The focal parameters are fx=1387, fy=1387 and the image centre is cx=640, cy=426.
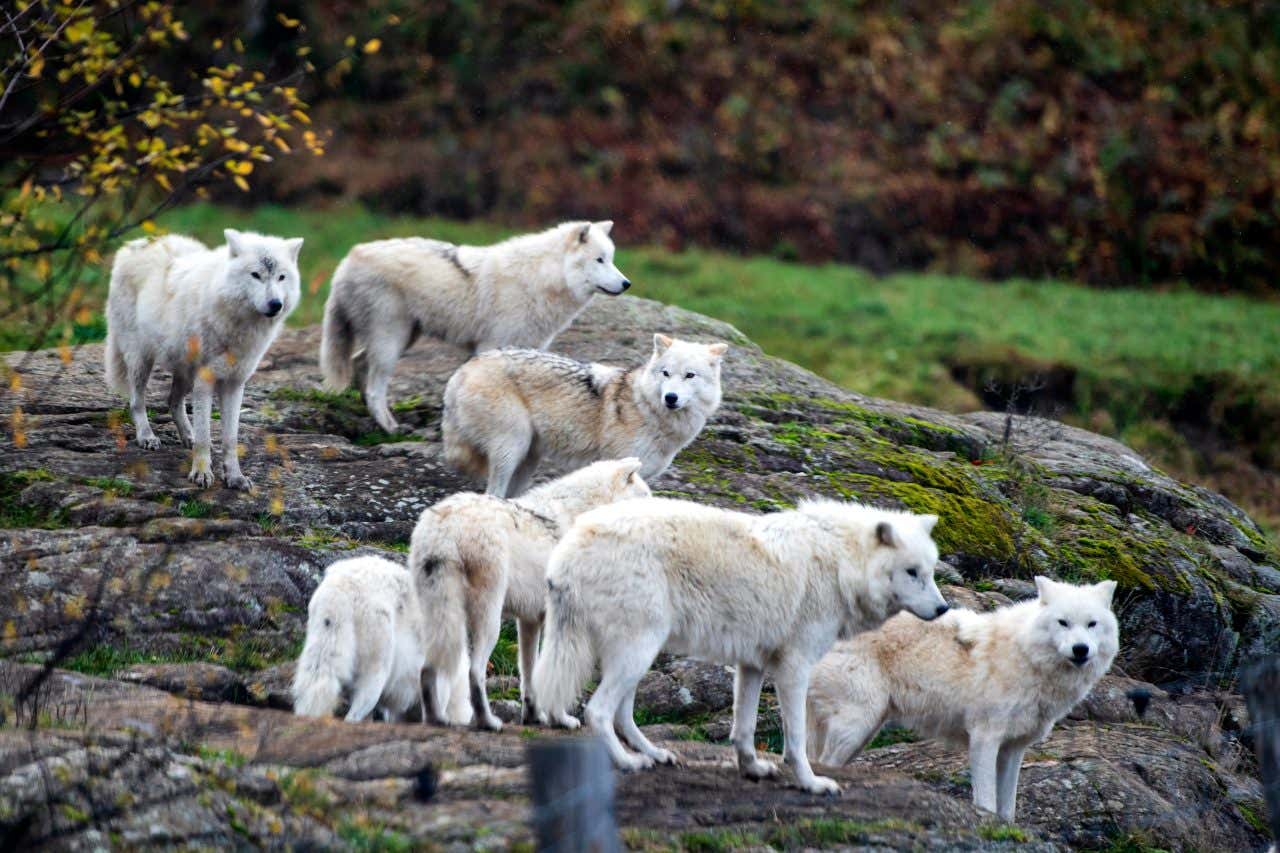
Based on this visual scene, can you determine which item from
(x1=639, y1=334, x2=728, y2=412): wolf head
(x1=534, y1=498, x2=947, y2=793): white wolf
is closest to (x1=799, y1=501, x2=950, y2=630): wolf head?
(x1=534, y1=498, x2=947, y2=793): white wolf

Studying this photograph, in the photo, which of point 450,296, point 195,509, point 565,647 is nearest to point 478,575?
point 565,647

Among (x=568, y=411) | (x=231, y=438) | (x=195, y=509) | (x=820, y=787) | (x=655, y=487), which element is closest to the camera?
(x=820, y=787)

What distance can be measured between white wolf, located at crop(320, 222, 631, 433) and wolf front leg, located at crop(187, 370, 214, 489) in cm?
245

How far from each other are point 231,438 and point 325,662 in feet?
10.6

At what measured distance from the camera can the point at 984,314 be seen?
23016 millimetres

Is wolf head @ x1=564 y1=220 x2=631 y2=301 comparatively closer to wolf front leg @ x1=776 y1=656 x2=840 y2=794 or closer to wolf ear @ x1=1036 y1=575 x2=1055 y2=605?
wolf ear @ x1=1036 y1=575 x2=1055 y2=605

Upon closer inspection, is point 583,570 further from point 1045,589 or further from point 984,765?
point 1045,589

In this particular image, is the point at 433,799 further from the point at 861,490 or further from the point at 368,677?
the point at 861,490

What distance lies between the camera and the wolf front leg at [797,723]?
7.18m

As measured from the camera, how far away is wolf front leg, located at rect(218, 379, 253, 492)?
10.2 meters

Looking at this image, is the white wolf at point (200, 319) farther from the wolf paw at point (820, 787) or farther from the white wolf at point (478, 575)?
the wolf paw at point (820, 787)

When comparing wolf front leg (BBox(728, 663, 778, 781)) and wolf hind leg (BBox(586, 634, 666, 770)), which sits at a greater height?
wolf hind leg (BBox(586, 634, 666, 770))

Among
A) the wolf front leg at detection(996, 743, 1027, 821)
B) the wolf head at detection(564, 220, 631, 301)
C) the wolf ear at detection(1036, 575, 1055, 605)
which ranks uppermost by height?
the wolf head at detection(564, 220, 631, 301)

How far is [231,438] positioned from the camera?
10.2m
